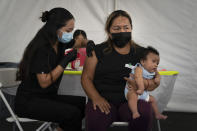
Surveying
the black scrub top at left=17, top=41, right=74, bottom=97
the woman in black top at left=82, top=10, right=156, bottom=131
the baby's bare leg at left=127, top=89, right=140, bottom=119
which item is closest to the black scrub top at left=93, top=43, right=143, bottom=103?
the woman in black top at left=82, top=10, right=156, bottom=131

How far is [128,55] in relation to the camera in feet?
5.63

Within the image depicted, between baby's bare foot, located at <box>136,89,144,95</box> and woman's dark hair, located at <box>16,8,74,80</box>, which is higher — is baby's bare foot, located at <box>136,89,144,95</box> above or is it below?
below

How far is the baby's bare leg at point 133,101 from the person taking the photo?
1.46 meters

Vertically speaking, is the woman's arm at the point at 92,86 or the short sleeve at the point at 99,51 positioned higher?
the short sleeve at the point at 99,51

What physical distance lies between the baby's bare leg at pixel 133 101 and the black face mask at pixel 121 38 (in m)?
0.37

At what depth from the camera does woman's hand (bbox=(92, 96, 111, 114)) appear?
152cm

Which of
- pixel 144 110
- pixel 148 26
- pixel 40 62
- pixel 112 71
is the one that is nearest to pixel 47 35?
pixel 40 62

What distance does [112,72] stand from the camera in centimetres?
168

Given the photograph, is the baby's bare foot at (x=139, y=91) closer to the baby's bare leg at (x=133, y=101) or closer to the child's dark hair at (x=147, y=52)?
the baby's bare leg at (x=133, y=101)

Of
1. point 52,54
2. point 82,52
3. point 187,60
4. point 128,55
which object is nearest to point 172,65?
point 187,60

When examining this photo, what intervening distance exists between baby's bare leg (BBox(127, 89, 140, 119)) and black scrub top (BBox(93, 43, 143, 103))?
104mm

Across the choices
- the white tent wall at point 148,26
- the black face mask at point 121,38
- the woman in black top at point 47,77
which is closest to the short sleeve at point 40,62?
the woman in black top at point 47,77

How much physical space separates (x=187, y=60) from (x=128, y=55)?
2.41m

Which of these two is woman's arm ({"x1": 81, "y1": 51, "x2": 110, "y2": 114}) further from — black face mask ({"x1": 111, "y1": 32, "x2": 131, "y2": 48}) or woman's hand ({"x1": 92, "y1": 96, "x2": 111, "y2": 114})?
black face mask ({"x1": 111, "y1": 32, "x2": 131, "y2": 48})
